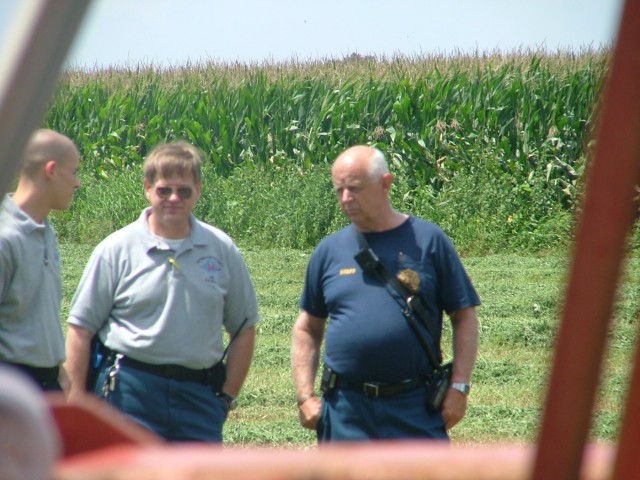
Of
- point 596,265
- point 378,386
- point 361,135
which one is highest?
point 361,135

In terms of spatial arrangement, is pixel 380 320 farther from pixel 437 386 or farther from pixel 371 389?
pixel 437 386

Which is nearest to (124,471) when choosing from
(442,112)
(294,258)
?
(294,258)

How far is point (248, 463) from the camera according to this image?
72 centimetres

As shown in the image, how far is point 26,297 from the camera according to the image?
355 centimetres

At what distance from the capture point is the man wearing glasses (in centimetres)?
378

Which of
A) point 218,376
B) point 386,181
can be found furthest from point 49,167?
point 386,181

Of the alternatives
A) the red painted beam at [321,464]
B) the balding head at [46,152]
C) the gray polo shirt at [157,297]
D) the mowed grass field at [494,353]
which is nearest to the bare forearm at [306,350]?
the gray polo shirt at [157,297]

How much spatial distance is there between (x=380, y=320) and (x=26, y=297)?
4.00 ft

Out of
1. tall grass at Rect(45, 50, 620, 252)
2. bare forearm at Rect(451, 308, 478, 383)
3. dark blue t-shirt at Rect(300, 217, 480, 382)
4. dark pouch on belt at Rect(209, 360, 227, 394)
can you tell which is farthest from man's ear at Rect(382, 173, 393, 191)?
tall grass at Rect(45, 50, 620, 252)

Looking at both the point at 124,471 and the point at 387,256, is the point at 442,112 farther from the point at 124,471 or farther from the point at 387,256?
the point at 124,471

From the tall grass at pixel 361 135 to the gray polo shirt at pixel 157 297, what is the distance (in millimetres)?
9087

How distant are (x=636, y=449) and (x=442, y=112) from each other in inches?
559

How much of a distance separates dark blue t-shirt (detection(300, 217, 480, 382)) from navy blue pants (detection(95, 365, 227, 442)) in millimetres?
531

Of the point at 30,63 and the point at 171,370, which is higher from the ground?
the point at 30,63
